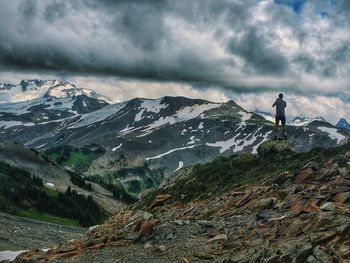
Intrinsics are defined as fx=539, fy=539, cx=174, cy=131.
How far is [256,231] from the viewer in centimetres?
3042

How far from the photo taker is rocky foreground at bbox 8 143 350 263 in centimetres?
2573

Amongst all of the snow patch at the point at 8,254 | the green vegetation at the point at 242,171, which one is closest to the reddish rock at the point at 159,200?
the green vegetation at the point at 242,171

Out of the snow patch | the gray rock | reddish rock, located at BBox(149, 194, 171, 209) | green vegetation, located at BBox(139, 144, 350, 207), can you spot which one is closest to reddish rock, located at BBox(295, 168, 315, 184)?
green vegetation, located at BBox(139, 144, 350, 207)

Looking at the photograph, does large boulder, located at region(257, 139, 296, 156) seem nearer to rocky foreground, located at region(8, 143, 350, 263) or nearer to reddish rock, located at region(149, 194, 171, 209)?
reddish rock, located at region(149, 194, 171, 209)

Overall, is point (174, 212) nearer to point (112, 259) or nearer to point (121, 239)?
point (121, 239)

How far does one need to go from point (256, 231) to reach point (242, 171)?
3138cm

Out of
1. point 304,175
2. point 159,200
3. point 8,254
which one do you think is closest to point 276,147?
point 159,200

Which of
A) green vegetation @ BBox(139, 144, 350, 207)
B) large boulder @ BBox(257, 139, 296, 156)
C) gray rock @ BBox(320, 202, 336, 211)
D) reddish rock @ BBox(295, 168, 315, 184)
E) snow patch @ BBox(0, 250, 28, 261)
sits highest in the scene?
gray rock @ BBox(320, 202, 336, 211)

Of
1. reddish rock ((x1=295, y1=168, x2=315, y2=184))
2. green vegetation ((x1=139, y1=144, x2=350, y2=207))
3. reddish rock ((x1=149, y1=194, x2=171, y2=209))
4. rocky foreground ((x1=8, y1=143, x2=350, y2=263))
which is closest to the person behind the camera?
rocky foreground ((x1=8, y1=143, x2=350, y2=263))

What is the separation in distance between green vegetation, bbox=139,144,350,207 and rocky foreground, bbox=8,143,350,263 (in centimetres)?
980

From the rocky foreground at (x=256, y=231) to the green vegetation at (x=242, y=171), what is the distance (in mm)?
9800

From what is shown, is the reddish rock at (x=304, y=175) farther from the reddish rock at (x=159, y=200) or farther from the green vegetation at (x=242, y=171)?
the reddish rock at (x=159, y=200)

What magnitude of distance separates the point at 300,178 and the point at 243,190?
675cm

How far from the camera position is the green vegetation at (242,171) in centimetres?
5453
